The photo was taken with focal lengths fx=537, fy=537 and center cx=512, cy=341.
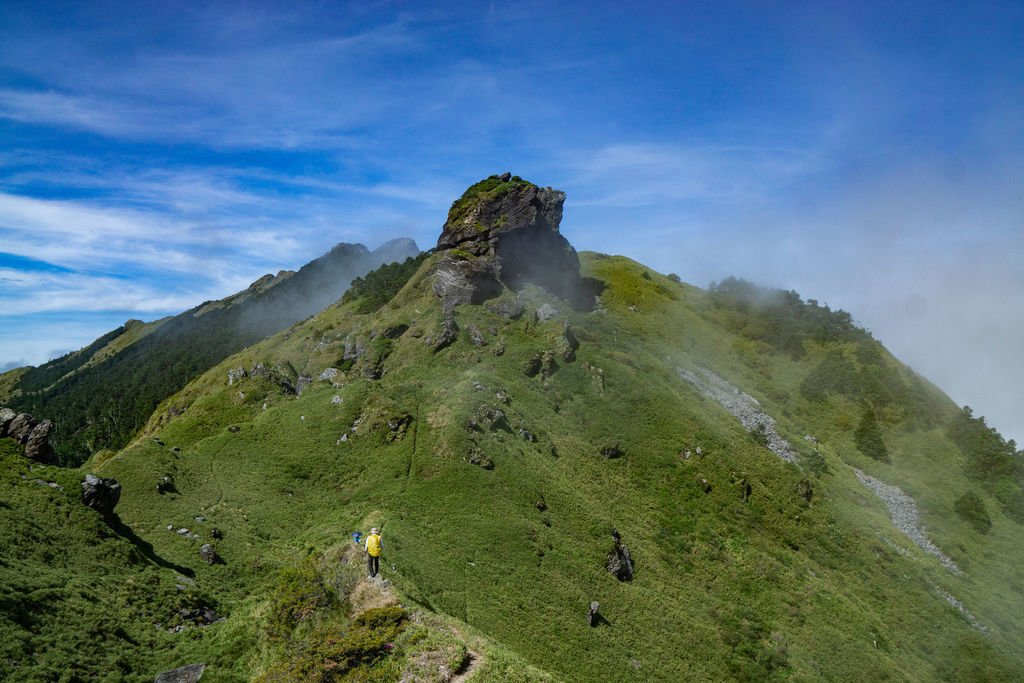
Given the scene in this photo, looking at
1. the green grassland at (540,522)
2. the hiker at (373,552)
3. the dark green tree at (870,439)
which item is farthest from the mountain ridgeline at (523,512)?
the hiker at (373,552)

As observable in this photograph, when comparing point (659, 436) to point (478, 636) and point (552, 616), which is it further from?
point (478, 636)

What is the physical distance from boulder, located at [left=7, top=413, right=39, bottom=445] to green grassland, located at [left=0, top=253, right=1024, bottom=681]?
21.2 feet

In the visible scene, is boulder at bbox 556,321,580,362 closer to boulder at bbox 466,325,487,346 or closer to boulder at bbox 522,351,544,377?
boulder at bbox 522,351,544,377

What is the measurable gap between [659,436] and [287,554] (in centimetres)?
4623

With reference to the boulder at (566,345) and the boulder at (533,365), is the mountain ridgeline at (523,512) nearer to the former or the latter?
the boulder at (533,365)

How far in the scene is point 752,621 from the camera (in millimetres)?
49125

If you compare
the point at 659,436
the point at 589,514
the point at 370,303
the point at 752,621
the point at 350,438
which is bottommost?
the point at 752,621

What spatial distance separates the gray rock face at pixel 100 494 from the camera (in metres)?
36.6

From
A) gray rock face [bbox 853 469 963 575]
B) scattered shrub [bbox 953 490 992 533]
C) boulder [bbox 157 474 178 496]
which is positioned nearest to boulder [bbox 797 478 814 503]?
gray rock face [bbox 853 469 963 575]

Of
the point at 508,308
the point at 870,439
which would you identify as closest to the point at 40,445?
the point at 508,308

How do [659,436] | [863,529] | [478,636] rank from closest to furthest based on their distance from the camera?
1. [478,636]
2. [863,529]
3. [659,436]

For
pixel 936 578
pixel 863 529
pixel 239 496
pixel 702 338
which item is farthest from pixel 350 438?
pixel 702 338

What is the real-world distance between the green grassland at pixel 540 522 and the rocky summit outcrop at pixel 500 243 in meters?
5.03

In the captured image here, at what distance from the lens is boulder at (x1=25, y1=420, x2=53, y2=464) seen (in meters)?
40.3
